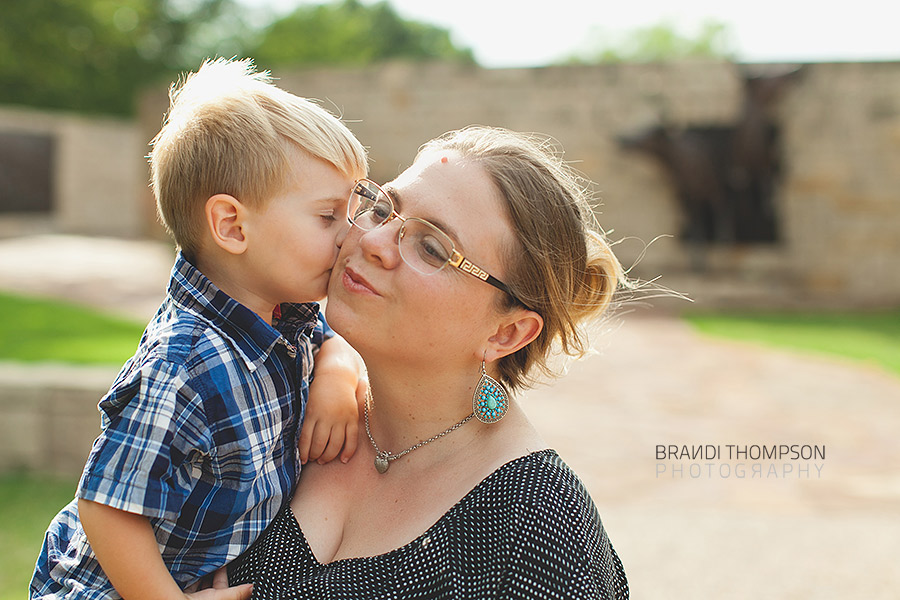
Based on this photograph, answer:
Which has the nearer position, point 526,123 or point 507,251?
point 507,251

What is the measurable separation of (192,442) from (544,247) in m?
0.81

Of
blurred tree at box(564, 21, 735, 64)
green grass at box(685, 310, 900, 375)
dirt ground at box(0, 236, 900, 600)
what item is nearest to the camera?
dirt ground at box(0, 236, 900, 600)

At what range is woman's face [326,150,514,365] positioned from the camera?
167 centimetres

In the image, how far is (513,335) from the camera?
1846 mm

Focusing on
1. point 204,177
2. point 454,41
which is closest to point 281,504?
point 204,177

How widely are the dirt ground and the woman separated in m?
0.61

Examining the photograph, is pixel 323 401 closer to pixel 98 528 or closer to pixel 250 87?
pixel 98 528

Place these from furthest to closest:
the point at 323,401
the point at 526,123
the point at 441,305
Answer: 1. the point at 526,123
2. the point at 323,401
3. the point at 441,305

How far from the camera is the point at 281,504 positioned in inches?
69.4

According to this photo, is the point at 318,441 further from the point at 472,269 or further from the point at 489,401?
the point at 472,269

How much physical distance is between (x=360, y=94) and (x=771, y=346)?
8292 millimetres

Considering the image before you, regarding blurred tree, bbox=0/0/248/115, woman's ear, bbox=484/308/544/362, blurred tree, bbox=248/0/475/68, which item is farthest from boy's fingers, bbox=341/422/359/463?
blurred tree, bbox=248/0/475/68

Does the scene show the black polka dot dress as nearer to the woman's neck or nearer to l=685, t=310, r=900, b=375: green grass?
the woman's neck

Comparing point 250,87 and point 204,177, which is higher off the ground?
point 250,87
